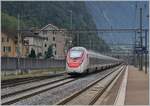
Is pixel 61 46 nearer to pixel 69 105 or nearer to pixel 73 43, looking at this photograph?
pixel 73 43

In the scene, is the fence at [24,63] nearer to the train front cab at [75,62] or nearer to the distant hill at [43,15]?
the distant hill at [43,15]

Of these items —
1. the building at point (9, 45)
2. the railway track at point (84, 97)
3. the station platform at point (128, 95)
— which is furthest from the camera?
the building at point (9, 45)

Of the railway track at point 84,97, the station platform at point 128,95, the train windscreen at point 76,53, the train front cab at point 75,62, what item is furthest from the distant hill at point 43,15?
the railway track at point 84,97

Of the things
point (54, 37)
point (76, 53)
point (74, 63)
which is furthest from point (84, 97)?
point (54, 37)

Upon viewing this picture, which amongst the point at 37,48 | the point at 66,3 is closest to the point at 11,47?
the point at 37,48

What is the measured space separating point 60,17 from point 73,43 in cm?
499

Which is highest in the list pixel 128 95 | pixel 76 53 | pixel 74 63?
pixel 76 53

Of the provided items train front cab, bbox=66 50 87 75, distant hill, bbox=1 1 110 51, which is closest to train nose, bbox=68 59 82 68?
train front cab, bbox=66 50 87 75

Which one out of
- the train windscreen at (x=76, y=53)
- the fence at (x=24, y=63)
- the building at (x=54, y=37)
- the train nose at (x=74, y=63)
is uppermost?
the building at (x=54, y=37)

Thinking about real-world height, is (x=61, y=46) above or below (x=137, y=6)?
below

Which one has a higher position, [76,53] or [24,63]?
[76,53]

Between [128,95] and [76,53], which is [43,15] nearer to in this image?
[76,53]

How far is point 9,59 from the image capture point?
59531 millimetres

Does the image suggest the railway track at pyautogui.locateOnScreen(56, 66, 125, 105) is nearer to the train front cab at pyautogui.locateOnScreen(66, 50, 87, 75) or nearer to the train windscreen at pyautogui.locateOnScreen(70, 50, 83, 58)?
the train front cab at pyautogui.locateOnScreen(66, 50, 87, 75)
